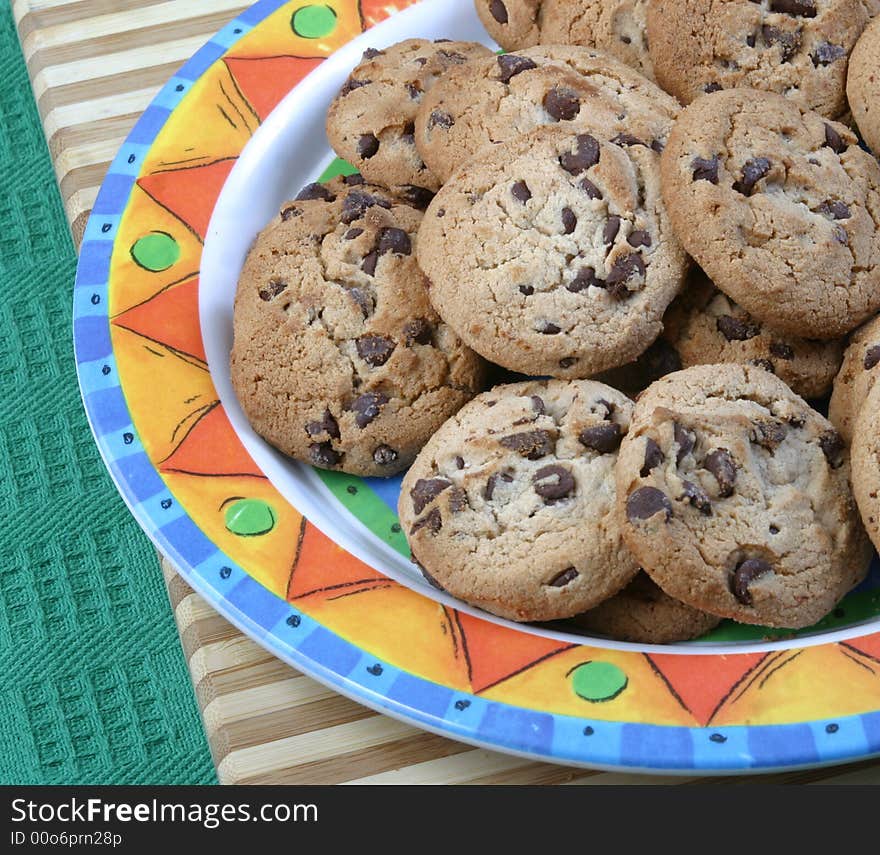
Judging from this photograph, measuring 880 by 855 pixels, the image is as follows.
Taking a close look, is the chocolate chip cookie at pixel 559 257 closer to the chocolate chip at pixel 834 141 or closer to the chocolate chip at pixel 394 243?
the chocolate chip at pixel 394 243

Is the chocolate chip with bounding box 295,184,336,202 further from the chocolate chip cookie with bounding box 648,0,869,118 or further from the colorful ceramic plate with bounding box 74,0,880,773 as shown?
the chocolate chip cookie with bounding box 648,0,869,118

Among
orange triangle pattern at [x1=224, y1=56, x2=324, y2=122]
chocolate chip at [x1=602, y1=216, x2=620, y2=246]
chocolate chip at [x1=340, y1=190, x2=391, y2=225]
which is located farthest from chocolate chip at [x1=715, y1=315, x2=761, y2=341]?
orange triangle pattern at [x1=224, y1=56, x2=324, y2=122]

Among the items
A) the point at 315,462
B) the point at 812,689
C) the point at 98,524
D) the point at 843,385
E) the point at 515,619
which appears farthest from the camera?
the point at 98,524

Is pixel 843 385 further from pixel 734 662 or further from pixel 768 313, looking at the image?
pixel 734 662

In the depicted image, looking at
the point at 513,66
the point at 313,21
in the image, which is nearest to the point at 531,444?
the point at 513,66

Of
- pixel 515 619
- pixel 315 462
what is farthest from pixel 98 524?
pixel 515 619

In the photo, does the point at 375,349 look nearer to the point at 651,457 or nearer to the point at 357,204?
the point at 357,204

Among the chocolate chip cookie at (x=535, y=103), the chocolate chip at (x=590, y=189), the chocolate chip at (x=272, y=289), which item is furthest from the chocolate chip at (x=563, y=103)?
the chocolate chip at (x=272, y=289)
